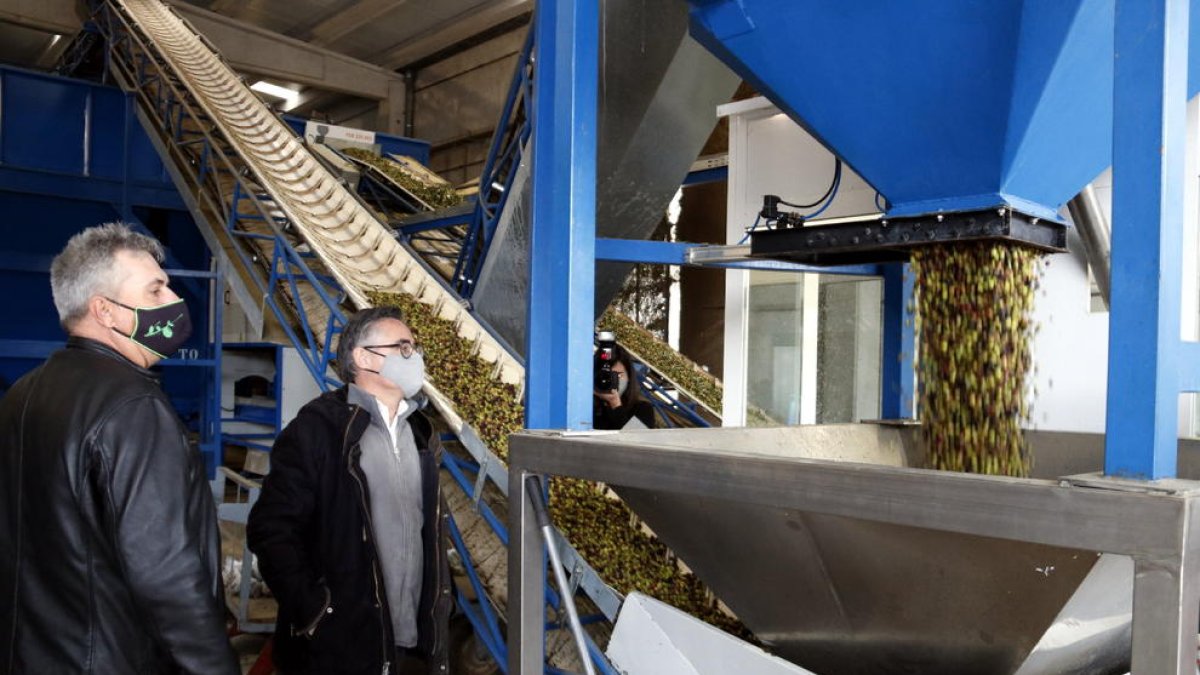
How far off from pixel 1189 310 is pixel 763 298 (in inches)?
69.5

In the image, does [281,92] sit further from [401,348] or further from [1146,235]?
[1146,235]

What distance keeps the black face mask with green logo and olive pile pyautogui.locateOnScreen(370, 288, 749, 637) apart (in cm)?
96

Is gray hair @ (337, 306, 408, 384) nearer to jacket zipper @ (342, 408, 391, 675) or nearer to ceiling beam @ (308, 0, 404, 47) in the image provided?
jacket zipper @ (342, 408, 391, 675)

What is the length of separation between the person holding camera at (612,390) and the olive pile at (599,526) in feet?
1.39

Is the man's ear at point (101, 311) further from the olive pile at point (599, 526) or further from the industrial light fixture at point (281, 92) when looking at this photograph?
the industrial light fixture at point (281, 92)

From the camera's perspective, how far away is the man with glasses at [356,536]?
2191 millimetres

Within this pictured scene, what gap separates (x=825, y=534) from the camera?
140 centimetres

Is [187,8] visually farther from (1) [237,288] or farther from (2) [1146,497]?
(2) [1146,497]

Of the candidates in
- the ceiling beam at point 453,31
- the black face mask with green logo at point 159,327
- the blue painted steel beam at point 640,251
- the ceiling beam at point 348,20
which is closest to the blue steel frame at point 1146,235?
the blue painted steel beam at point 640,251

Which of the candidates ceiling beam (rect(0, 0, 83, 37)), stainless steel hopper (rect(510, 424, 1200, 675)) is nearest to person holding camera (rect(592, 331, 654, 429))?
stainless steel hopper (rect(510, 424, 1200, 675))

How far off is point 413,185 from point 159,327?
5846mm

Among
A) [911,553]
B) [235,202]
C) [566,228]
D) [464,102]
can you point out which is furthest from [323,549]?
[464,102]

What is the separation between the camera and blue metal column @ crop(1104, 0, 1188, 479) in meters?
1.05

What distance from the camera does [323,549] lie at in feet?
7.34
